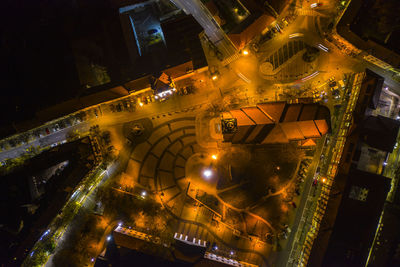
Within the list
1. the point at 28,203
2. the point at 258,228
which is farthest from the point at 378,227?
the point at 28,203

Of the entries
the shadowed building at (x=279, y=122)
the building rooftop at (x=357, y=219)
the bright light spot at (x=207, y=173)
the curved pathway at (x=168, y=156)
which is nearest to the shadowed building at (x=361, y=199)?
the building rooftop at (x=357, y=219)

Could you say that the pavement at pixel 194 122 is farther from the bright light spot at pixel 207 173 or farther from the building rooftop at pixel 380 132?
the building rooftop at pixel 380 132

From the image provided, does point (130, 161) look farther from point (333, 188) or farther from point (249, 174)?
point (333, 188)

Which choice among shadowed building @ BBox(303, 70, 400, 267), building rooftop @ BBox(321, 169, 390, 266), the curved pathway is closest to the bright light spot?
→ the curved pathway

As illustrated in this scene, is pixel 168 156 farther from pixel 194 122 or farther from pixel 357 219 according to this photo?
pixel 357 219

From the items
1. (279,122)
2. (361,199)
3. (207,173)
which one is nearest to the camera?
(361,199)

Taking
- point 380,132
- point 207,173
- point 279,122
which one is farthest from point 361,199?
point 207,173

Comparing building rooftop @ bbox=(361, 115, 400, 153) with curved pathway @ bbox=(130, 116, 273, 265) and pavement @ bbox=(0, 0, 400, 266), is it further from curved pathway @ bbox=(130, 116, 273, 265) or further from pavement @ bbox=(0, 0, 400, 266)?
curved pathway @ bbox=(130, 116, 273, 265)

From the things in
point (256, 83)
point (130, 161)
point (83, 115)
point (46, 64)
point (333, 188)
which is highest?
point (46, 64)
